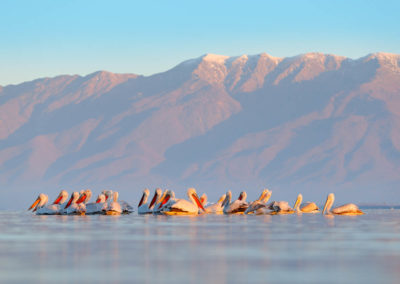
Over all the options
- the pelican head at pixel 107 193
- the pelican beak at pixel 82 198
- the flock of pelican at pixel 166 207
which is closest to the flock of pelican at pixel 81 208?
the flock of pelican at pixel 166 207

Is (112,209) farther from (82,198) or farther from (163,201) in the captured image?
(82,198)

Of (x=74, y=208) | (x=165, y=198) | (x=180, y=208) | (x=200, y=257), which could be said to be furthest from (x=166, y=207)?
(x=200, y=257)

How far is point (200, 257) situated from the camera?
70.3 ft

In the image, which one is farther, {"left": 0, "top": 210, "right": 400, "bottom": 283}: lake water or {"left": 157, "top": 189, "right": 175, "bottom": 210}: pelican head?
{"left": 157, "top": 189, "right": 175, "bottom": 210}: pelican head

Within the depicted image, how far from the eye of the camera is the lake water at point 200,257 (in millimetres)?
17609

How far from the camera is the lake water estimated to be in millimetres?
17609

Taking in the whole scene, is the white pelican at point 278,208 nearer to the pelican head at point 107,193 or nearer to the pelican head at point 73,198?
the pelican head at point 107,193

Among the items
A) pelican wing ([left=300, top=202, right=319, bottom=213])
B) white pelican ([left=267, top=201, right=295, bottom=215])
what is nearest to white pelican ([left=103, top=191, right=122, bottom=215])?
white pelican ([left=267, top=201, right=295, bottom=215])

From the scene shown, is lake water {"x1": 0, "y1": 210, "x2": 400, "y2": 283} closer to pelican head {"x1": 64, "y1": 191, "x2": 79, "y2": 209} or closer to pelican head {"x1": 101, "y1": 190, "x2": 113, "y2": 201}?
pelican head {"x1": 64, "y1": 191, "x2": 79, "y2": 209}

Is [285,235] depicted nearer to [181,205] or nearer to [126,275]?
[126,275]

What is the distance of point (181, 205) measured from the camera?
51.1m

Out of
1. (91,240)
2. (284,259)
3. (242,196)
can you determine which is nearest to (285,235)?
(91,240)

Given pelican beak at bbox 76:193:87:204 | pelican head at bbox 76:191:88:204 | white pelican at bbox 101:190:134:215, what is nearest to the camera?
white pelican at bbox 101:190:134:215

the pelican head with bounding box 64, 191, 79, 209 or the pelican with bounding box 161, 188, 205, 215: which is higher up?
the pelican head with bounding box 64, 191, 79, 209
